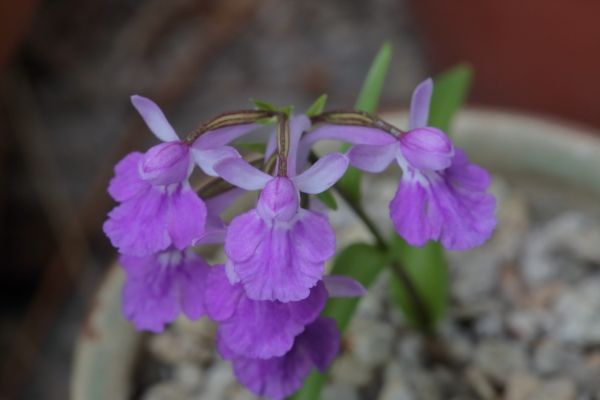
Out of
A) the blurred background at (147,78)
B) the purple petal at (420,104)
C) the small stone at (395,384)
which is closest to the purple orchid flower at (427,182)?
the purple petal at (420,104)

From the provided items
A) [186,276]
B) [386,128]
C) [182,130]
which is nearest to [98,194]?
[182,130]

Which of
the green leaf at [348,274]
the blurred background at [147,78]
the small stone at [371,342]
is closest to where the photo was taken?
the green leaf at [348,274]

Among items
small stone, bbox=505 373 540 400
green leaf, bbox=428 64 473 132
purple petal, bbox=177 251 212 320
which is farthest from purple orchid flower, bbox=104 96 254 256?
small stone, bbox=505 373 540 400

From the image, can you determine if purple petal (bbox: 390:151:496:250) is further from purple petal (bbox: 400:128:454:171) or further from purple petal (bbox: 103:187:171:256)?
purple petal (bbox: 103:187:171:256)

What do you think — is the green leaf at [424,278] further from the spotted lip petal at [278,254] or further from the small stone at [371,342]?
the spotted lip petal at [278,254]

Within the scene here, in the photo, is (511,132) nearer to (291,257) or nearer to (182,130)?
(291,257)

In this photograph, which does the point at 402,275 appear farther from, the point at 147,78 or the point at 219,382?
the point at 147,78
